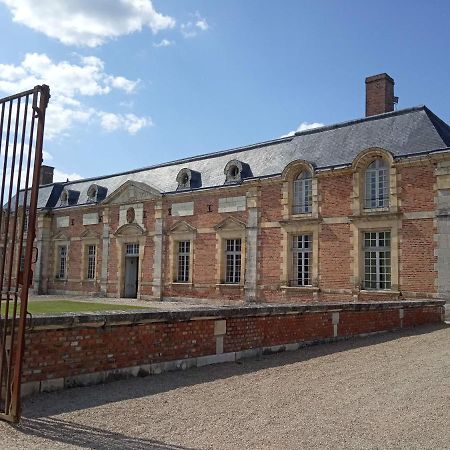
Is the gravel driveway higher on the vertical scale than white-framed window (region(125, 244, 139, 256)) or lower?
lower

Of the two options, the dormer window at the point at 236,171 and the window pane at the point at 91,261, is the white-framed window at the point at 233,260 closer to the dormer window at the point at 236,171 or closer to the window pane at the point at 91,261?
the dormer window at the point at 236,171

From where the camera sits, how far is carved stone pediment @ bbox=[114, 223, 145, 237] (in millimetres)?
22453

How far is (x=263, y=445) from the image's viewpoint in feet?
12.6

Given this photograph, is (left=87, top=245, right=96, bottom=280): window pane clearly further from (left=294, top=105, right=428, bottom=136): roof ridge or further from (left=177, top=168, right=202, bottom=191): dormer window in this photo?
(left=294, top=105, right=428, bottom=136): roof ridge

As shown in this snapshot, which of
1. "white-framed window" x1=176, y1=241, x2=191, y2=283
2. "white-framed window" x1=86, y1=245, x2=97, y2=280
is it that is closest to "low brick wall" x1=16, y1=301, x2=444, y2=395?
"white-framed window" x1=176, y1=241, x2=191, y2=283

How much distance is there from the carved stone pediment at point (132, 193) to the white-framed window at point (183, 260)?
2487mm

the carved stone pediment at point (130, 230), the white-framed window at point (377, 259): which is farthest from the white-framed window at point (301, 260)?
the carved stone pediment at point (130, 230)

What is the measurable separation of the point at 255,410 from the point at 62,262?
77.8ft

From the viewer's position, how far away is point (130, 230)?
2289cm

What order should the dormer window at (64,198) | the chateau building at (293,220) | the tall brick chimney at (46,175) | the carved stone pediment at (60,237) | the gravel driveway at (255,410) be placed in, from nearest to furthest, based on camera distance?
the gravel driveway at (255,410)
the chateau building at (293,220)
the carved stone pediment at (60,237)
the dormer window at (64,198)
the tall brick chimney at (46,175)

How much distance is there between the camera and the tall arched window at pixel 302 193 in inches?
673

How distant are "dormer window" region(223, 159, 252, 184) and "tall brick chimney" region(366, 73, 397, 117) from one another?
4.95m

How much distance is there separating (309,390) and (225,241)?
1383cm

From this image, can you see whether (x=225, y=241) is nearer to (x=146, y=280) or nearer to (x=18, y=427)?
(x=146, y=280)
